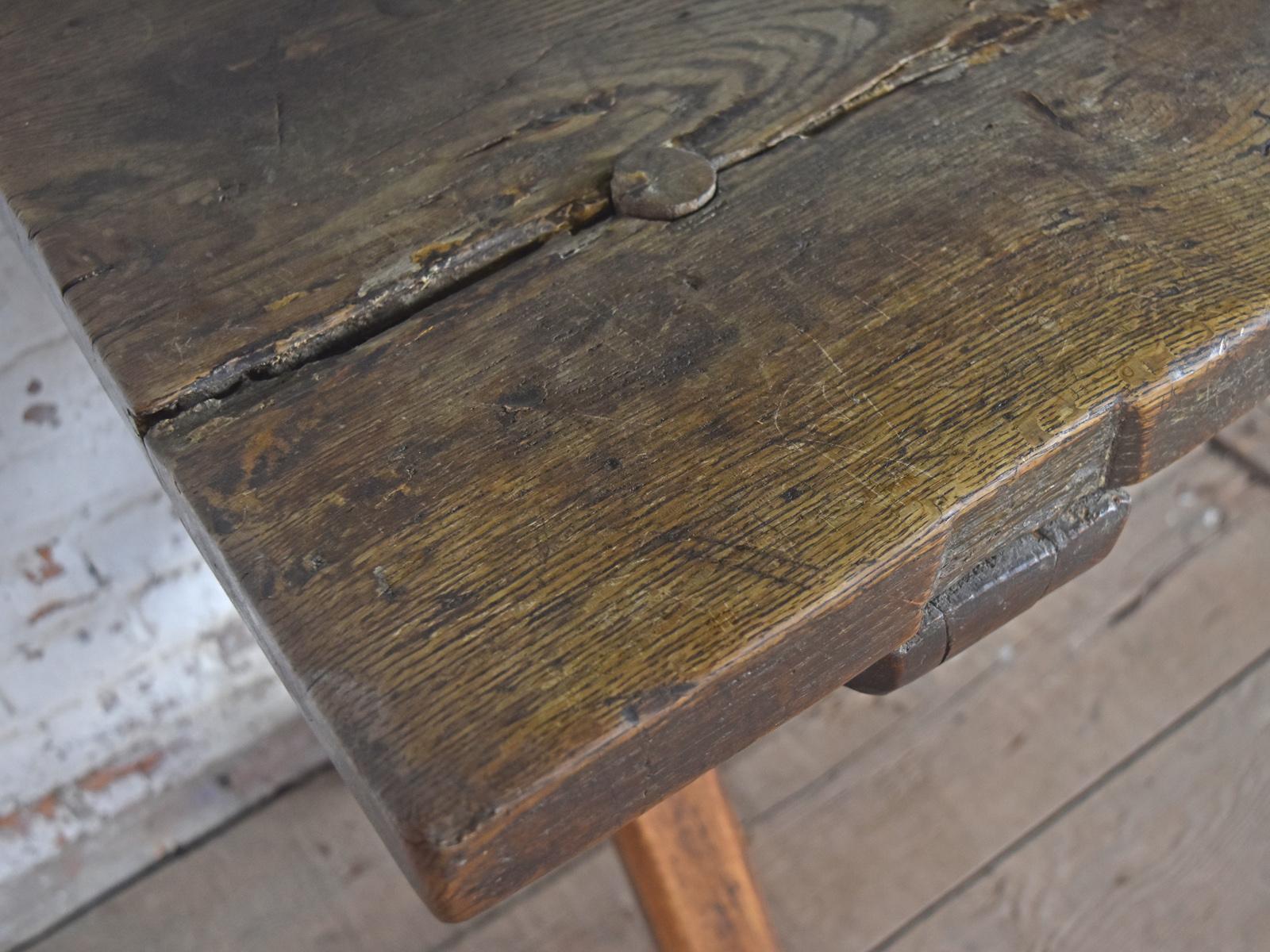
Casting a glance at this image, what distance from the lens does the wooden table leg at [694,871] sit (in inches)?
33.3

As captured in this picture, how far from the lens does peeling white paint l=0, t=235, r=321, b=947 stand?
1024mm

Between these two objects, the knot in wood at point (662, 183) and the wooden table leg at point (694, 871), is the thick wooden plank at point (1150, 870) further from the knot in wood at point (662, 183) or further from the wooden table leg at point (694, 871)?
the knot in wood at point (662, 183)

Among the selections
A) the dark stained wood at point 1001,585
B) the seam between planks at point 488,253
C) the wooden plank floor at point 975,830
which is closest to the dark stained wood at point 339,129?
the seam between planks at point 488,253

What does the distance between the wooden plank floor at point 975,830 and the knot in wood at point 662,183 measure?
3.01 feet

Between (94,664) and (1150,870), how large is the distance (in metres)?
1.13

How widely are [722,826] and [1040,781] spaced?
2.03ft

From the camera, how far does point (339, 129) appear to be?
65 centimetres

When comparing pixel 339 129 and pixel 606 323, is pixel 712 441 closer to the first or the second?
pixel 606 323

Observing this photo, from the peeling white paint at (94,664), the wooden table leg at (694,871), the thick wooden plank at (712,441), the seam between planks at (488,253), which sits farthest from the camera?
the peeling white paint at (94,664)

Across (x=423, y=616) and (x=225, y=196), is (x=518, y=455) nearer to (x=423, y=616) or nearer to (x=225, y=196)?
(x=423, y=616)

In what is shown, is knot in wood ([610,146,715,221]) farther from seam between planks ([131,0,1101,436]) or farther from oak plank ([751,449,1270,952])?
oak plank ([751,449,1270,952])

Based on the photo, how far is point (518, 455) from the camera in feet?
1.65

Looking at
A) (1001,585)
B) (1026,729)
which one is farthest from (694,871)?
(1026,729)

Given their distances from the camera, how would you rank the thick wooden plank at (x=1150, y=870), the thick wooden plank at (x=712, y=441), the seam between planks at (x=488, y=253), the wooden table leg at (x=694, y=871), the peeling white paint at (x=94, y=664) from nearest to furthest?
the thick wooden plank at (x=712, y=441)
the seam between planks at (x=488, y=253)
the wooden table leg at (x=694, y=871)
the peeling white paint at (x=94, y=664)
the thick wooden plank at (x=1150, y=870)
